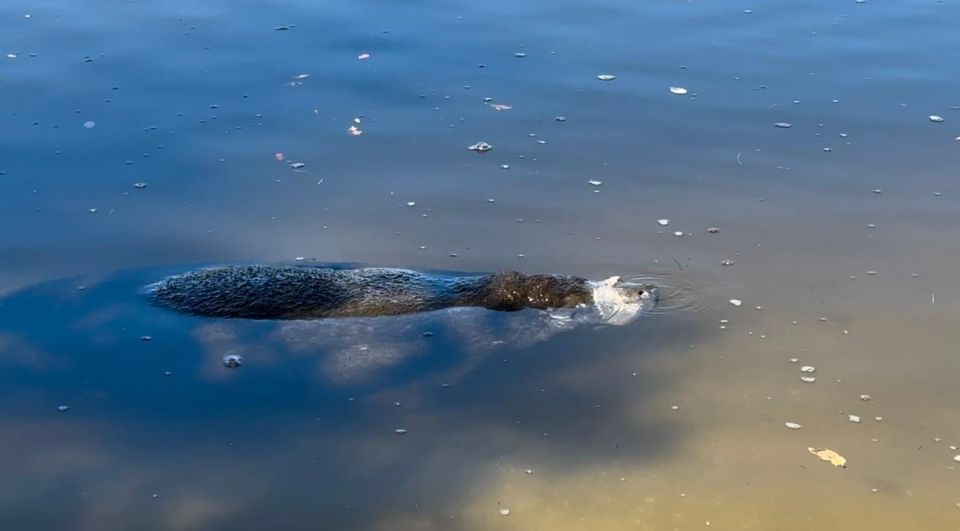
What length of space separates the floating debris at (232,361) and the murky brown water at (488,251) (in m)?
0.07

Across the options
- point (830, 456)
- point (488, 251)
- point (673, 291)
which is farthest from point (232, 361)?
point (830, 456)

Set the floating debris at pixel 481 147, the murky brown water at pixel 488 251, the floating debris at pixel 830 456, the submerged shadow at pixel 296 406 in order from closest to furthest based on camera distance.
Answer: the submerged shadow at pixel 296 406
the murky brown water at pixel 488 251
the floating debris at pixel 830 456
the floating debris at pixel 481 147

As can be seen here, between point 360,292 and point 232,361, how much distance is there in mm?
1116

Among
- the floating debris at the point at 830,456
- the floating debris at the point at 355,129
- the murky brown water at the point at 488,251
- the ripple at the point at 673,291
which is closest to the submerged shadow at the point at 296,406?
the murky brown water at the point at 488,251

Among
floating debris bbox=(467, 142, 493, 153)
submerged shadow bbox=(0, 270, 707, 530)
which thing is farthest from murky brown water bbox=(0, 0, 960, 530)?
floating debris bbox=(467, 142, 493, 153)

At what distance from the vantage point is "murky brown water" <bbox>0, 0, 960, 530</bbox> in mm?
7137

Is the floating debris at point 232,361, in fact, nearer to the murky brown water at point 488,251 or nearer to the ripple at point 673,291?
the murky brown water at point 488,251

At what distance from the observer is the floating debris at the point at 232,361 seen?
26.9 ft

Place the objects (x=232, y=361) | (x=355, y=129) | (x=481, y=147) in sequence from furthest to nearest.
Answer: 1. (x=355, y=129)
2. (x=481, y=147)
3. (x=232, y=361)

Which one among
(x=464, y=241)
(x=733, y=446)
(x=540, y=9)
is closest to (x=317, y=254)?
(x=464, y=241)

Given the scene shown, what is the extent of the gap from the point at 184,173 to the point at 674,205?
15.7ft

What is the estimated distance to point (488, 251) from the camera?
981 centimetres

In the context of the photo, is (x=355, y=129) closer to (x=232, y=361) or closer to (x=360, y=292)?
(x=360, y=292)

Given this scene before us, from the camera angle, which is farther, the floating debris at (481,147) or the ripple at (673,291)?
the floating debris at (481,147)
